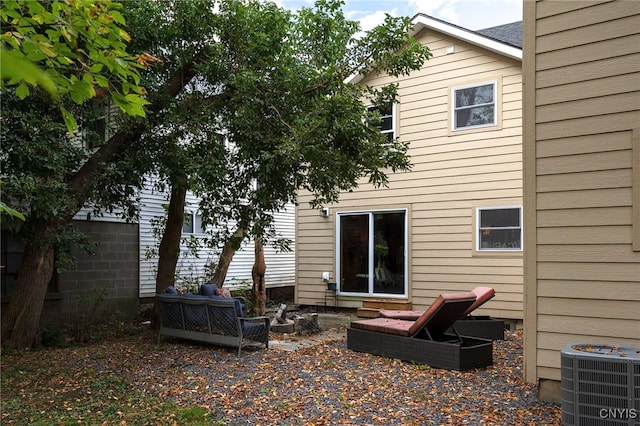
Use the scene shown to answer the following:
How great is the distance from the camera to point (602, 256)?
15.6 ft

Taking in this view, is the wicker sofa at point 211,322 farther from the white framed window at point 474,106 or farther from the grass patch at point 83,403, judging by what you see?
the white framed window at point 474,106

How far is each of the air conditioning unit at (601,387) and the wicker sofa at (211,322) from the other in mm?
4499

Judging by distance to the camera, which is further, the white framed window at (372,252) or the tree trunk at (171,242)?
the white framed window at (372,252)

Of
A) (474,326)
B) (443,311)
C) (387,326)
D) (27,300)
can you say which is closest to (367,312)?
(474,326)

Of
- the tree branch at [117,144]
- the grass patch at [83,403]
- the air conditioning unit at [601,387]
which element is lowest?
the grass patch at [83,403]

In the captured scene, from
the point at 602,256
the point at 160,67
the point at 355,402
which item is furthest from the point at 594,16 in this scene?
the point at 160,67

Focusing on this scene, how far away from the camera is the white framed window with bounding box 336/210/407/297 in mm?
11395

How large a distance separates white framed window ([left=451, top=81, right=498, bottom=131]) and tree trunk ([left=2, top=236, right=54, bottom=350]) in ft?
25.8

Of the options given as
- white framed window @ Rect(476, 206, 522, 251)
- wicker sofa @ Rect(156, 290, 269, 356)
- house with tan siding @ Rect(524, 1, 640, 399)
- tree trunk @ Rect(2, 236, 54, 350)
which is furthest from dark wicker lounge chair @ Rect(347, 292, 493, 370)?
tree trunk @ Rect(2, 236, 54, 350)

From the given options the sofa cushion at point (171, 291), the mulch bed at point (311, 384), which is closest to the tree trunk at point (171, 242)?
the sofa cushion at point (171, 291)

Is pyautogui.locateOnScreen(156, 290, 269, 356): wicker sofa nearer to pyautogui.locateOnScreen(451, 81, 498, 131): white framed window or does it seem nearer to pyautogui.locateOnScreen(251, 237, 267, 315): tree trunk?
pyautogui.locateOnScreen(251, 237, 267, 315): tree trunk

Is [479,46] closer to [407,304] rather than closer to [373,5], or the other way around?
[373,5]

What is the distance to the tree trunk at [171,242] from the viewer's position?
9383 millimetres

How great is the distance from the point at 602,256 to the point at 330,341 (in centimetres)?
482
